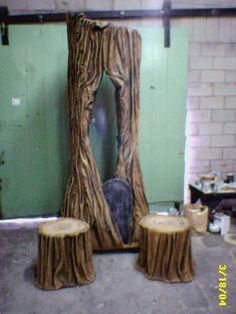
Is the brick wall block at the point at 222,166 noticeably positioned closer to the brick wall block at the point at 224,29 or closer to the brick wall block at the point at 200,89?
the brick wall block at the point at 200,89

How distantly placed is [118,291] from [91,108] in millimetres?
1647

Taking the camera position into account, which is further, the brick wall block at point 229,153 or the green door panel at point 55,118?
the brick wall block at point 229,153

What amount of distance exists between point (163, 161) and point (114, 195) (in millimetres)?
1282

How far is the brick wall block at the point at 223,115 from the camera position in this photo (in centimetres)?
446

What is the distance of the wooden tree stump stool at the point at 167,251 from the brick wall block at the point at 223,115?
2028 mm

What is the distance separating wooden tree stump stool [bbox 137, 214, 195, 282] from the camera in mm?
2768

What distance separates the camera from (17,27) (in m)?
3.87

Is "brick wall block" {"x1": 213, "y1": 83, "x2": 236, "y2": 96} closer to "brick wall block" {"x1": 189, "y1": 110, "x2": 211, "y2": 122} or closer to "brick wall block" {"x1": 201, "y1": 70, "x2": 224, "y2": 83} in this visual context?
"brick wall block" {"x1": 201, "y1": 70, "x2": 224, "y2": 83}

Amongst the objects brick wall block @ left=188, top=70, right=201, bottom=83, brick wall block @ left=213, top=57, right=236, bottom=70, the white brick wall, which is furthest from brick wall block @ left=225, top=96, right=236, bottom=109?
brick wall block @ left=188, top=70, right=201, bottom=83

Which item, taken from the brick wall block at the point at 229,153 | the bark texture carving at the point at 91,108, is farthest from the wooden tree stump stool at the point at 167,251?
the brick wall block at the point at 229,153

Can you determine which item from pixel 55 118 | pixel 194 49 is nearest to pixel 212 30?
pixel 194 49

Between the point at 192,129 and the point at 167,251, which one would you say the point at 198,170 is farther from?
the point at 167,251

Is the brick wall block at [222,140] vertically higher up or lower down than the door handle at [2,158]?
higher up

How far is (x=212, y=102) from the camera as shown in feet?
14.6
